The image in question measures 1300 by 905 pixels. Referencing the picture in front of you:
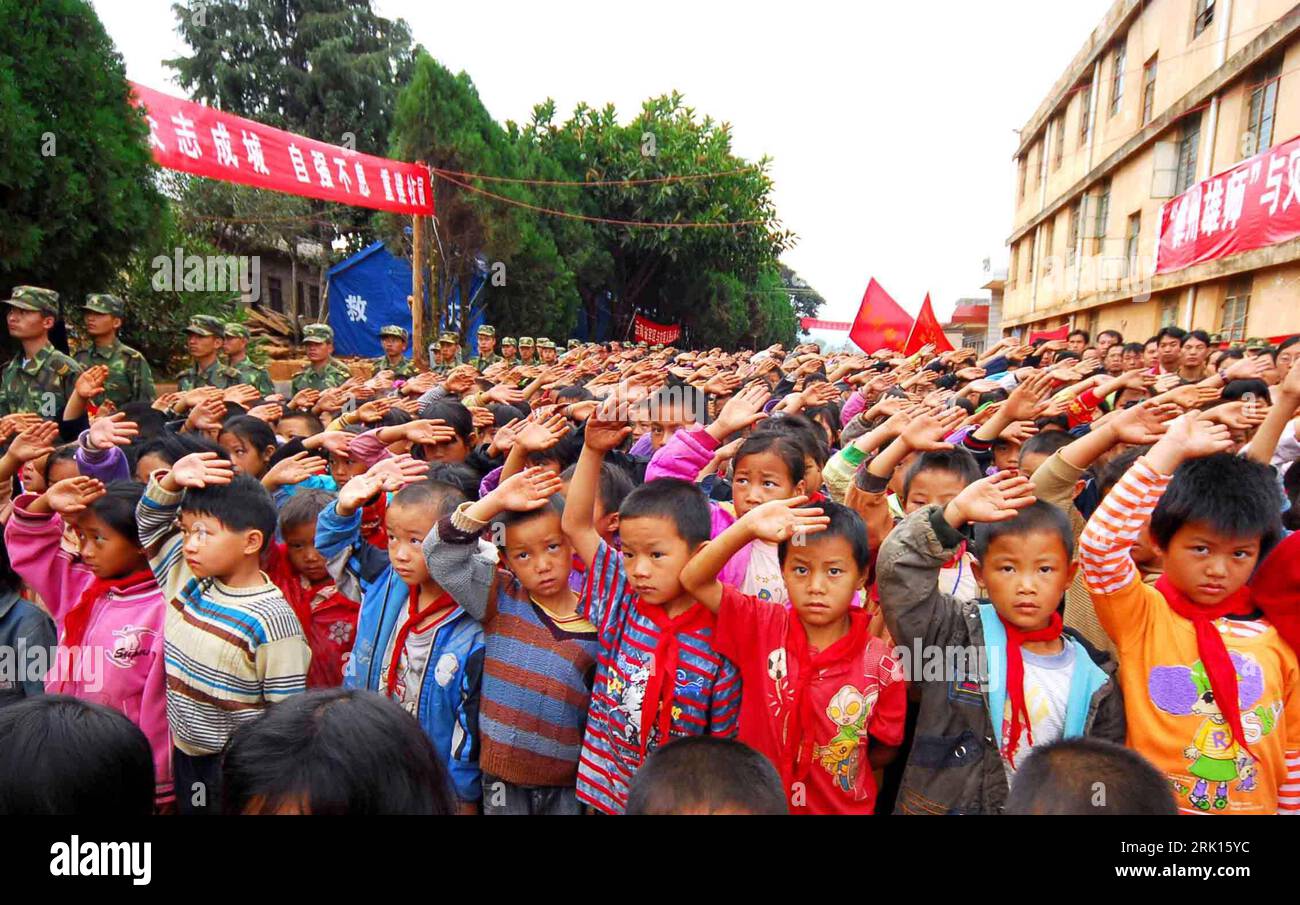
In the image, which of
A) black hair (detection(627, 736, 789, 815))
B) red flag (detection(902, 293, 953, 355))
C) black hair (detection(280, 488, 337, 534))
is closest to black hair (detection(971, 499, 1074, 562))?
black hair (detection(627, 736, 789, 815))

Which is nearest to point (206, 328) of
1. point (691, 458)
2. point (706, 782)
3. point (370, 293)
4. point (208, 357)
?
point (208, 357)

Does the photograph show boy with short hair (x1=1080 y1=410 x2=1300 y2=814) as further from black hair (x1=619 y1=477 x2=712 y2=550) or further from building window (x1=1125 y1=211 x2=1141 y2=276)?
building window (x1=1125 y1=211 x2=1141 y2=276)

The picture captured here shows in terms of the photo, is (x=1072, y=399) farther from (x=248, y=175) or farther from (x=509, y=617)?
(x=248, y=175)

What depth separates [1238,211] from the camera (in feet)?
29.6

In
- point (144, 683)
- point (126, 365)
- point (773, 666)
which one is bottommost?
point (144, 683)

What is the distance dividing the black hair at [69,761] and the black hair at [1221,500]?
7.67 ft

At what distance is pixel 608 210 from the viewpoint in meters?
21.4

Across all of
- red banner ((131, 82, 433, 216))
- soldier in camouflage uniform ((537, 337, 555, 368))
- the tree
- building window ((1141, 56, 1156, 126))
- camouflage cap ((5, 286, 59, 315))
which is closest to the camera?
camouflage cap ((5, 286, 59, 315))

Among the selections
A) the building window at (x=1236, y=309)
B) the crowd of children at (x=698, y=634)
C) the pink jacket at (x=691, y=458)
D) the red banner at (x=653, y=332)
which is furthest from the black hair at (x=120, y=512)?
the red banner at (x=653, y=332)

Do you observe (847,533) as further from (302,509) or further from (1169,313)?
(1169,313)

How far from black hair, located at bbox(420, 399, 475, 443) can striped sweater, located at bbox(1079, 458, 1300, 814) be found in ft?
9.41

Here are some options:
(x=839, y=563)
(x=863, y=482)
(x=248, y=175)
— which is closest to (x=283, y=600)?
(x=839, y=563)

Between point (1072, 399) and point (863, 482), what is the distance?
70.8 inches

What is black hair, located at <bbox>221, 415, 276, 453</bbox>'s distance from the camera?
3.60 meters
